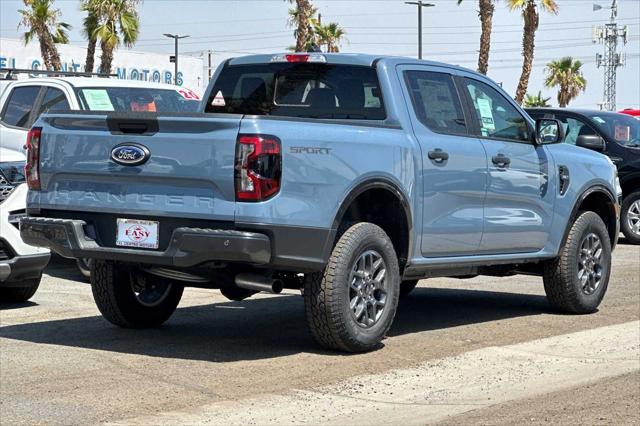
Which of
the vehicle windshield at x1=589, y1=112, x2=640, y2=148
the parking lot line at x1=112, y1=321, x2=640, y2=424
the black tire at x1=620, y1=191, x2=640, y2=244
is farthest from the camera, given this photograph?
the black tire at x1=620, y1=191, x2=640, y2=244

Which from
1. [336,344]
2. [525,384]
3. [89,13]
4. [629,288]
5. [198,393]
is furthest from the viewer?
[89,13]

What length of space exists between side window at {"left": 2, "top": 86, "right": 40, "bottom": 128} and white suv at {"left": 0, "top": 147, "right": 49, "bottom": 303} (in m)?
4.01

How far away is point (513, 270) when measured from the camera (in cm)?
1030

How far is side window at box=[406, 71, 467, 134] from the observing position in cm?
891

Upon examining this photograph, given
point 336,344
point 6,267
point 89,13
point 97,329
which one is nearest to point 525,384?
point 336,344

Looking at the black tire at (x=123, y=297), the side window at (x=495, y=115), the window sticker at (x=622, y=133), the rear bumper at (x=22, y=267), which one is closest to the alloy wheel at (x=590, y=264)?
the side window at (x=495, y=115)

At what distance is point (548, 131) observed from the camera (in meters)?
10.4

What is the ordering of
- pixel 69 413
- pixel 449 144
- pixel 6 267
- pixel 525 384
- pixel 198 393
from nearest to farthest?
pixel 69 413 < pixel 198 393 < pixel 525 384 < pixel 449 144 < pixel 6 267

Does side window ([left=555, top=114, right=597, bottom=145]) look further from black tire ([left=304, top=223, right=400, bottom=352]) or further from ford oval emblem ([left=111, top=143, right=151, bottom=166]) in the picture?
ford oval emblem ([left=111, top=143, right=151, bottom=166])

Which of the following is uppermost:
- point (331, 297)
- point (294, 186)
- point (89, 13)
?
point (89, 13)

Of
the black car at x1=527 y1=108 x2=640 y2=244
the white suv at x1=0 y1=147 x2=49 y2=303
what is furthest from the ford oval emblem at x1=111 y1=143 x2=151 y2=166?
the black car at x1=527 y1=108 x2=640 y2=244

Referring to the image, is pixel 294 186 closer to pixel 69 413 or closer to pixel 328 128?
pixel 328 128

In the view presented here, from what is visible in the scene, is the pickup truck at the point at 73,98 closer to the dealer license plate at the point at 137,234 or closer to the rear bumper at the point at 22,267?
the rear bumper at the point at 22,267

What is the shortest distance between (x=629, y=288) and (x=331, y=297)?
5.48 meters
